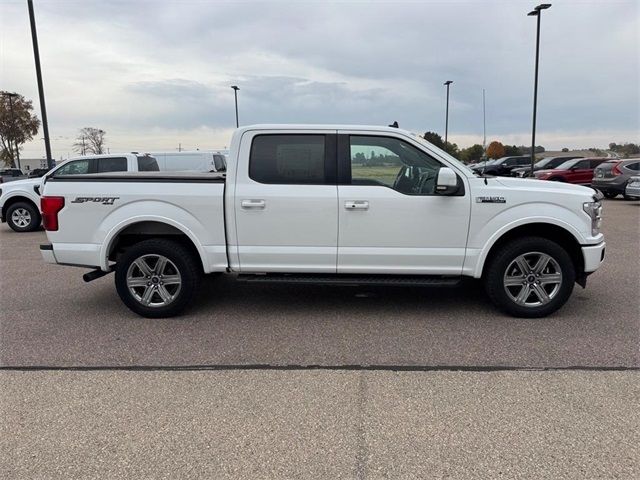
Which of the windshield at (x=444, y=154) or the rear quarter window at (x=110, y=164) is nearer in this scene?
the windshield at (x=444, y=154)

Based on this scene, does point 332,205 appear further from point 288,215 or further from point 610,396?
point 610,396

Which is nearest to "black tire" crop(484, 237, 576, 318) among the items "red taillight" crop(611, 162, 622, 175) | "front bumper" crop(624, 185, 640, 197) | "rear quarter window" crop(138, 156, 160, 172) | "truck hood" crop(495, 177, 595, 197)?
"truck hood" crop(495, 177, 595, 197)

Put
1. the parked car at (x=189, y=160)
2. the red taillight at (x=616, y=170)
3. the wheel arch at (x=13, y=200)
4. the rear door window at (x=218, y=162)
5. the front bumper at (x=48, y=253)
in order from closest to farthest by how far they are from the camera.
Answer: the front bumper at (x=48, y=253) → the wheel arch at (x=13, y=200) → the rear door window at (x=218, y=162) → the parked car at (x=189, y=160) → the red taillight at (x=616, y=170)

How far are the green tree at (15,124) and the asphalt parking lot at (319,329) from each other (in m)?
52.1

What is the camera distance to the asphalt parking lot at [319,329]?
4.14m

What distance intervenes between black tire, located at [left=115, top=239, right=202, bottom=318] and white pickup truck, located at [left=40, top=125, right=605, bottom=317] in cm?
1

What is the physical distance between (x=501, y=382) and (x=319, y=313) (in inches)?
83.6

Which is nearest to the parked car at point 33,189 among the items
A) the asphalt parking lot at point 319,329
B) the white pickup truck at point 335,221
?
the asphalt parking lot at point 319,329

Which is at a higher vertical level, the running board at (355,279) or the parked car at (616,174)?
the parked car at (616,174)

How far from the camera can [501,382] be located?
11.9 feet

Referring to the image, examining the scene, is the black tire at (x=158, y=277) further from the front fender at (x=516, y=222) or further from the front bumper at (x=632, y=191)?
the front bumper at (x=632, y=191)

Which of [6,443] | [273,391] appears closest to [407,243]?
[273,391]

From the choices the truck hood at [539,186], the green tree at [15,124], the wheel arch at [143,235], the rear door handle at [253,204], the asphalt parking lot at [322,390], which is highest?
the green tree at [15,124]

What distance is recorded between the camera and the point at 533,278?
16.4 ft
